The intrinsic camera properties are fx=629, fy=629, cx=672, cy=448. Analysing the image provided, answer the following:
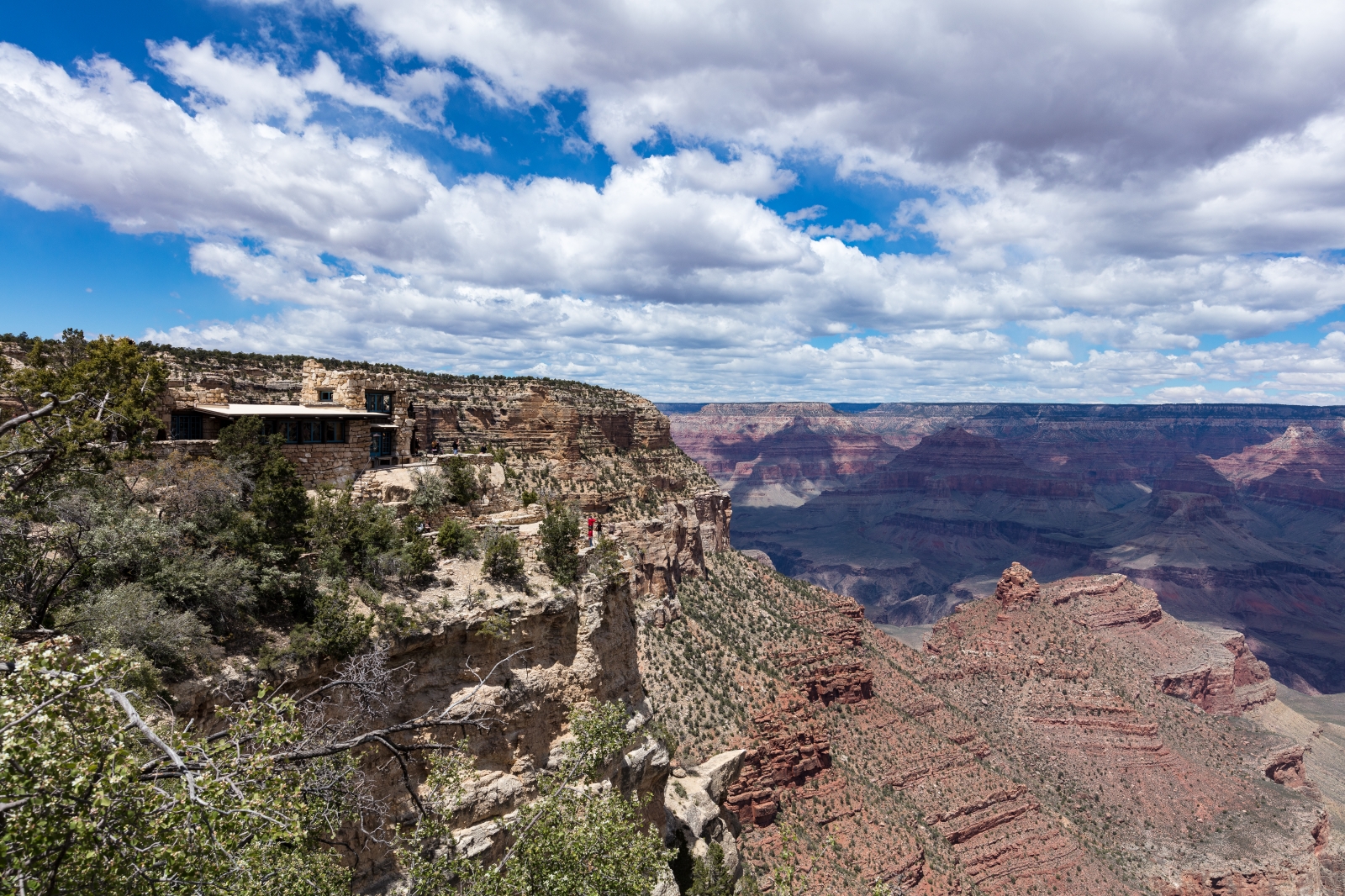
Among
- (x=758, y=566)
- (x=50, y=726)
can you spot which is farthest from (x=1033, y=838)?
(x=50, y=726)

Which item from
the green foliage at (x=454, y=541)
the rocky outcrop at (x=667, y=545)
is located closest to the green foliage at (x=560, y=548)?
the green foliage at (x=454, y=541)

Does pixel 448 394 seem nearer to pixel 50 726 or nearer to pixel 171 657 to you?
pixel 171 657

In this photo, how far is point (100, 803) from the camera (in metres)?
5.27

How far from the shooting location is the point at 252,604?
13594 mm

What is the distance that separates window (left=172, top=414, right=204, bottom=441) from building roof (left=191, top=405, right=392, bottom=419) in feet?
1.48

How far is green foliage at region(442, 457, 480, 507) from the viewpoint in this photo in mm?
22484

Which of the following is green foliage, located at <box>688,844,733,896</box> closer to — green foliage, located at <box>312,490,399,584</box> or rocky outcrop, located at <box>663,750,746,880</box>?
rocky outcrop, located at <box>663,750,746,880</box>

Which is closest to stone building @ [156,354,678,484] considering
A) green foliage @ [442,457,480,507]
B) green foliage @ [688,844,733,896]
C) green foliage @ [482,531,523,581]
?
green foliage @ [442,457,480,507]

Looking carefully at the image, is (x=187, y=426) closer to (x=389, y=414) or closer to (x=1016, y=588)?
(x=389, y=414)

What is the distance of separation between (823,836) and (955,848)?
43.7 feet

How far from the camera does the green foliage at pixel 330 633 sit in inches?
506

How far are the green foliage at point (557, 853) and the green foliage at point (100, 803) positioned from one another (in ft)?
12.8

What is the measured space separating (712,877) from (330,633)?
15.0 m

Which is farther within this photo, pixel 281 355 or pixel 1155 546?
pixel 1155 546
